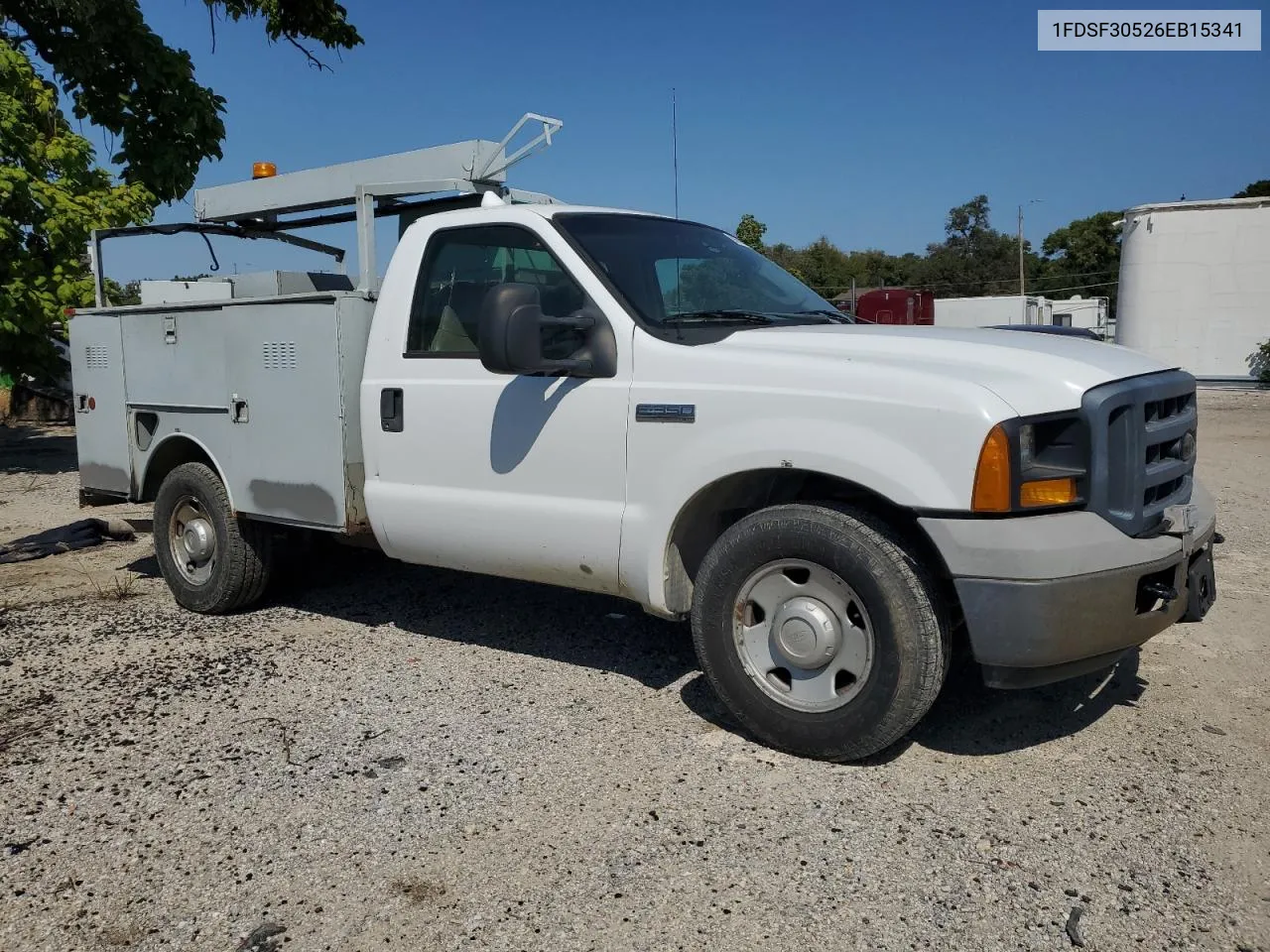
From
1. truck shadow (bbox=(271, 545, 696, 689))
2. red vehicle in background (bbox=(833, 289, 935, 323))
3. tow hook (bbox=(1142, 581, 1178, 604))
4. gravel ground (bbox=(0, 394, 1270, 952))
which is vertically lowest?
gravel ground (bbox=(0, 394, 1270, 952))

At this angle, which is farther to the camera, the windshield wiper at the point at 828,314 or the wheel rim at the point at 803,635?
the windshield wiper at the point at 828,314

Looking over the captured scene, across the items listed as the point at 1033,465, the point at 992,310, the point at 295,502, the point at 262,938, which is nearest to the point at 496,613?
the point at 295,502

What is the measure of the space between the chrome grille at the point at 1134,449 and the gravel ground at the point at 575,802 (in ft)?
3.08

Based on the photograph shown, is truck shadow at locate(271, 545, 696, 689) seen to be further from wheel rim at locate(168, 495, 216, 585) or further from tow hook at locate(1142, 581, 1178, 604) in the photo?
tow hook at locate(1142, 581, 1178, 604)

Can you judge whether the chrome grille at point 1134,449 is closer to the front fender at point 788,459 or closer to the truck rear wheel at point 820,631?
the front fender at point 788,459

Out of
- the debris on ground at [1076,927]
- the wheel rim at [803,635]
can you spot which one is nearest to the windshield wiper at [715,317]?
the wheel rim at [803,635]

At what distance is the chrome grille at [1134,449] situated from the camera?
340cm

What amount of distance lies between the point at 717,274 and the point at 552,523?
1.36 m

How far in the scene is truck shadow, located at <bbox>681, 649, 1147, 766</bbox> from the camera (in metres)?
3.99

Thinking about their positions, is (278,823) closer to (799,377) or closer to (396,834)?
(396,834)

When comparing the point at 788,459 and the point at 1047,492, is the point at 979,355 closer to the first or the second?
the point at 1047,492

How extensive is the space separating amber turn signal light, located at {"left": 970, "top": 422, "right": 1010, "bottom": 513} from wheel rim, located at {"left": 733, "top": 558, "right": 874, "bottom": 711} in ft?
1.78

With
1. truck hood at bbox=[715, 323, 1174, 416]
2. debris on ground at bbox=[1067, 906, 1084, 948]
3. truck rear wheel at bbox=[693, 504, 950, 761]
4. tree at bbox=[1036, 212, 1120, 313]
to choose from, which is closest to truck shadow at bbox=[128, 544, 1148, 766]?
truck rear wheel at bbox=[693, 504, 950, 761]

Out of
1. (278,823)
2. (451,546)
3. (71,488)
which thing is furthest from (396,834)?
(71,488)
